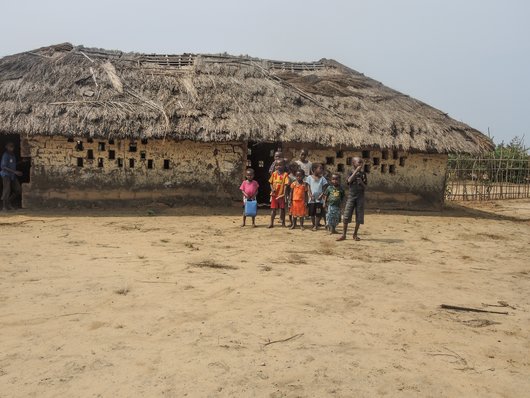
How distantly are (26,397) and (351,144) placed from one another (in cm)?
903

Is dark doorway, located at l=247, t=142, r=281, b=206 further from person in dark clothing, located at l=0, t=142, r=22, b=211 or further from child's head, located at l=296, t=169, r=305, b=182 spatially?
person in dark clothing, located at l=0, t=142, r=22, b=211

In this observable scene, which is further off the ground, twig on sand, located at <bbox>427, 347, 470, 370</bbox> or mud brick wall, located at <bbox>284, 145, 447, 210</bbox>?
mud brick wall, located at <bbox>284, 145, 447, 210</bbox>

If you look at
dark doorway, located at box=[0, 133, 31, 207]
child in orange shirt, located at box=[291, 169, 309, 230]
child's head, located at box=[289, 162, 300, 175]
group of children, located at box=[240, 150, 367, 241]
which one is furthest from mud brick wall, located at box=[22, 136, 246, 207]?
child in orange shirt, located at box=[291, 169, 309, 230]

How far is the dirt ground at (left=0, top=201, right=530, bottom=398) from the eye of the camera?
114 inches

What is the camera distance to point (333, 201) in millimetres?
7871

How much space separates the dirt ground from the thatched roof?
3.37 meters

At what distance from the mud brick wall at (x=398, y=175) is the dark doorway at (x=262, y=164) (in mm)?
2058

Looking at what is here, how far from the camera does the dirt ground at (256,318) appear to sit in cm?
289

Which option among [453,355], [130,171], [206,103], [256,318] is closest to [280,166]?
[206,103]

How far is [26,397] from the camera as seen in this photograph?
2.60 metres

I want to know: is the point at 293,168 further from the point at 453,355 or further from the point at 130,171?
the point at 453,355

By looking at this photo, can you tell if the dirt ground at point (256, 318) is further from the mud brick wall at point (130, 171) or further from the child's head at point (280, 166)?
the mud brick wall at point (130, 171)

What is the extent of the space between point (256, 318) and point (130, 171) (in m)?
7.29

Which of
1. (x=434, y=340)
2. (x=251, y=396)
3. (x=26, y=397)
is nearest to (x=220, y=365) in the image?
(x=251, y=396)
